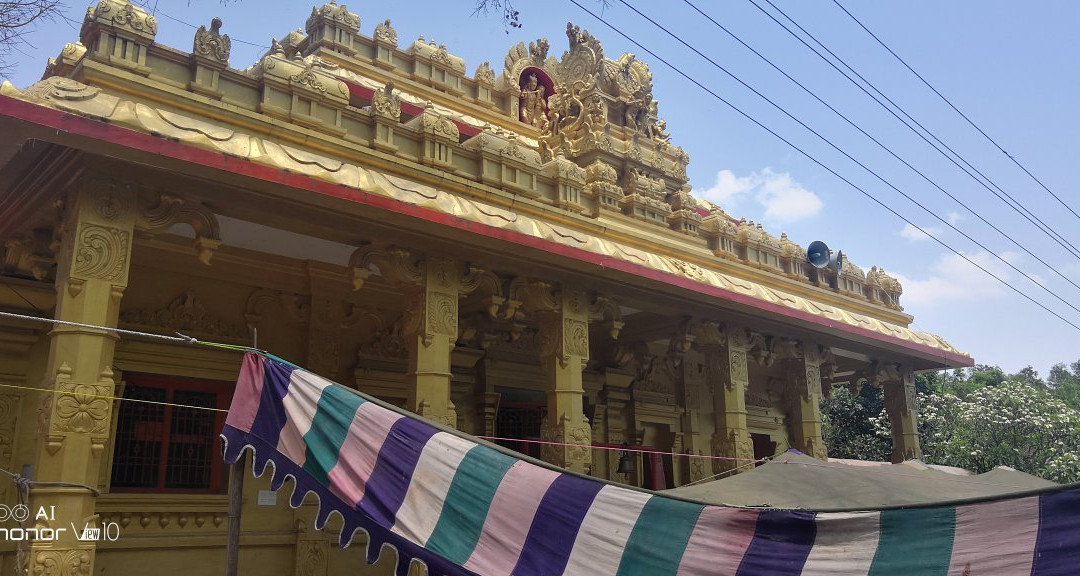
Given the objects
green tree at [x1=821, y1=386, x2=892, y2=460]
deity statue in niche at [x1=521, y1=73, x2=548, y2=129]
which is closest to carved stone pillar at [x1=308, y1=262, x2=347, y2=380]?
deity statue in niche at [x1=521, y1=73, x2=548, y2=129]

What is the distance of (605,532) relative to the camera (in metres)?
3.76

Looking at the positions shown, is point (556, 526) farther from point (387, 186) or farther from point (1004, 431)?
point (1004, 431)

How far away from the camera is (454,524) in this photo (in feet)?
13.3

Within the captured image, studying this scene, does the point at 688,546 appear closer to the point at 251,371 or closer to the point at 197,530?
the point at 251,371

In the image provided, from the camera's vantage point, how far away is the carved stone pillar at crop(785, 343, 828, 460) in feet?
41.8

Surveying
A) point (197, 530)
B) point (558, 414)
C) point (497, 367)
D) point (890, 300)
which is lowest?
point (197, 530)

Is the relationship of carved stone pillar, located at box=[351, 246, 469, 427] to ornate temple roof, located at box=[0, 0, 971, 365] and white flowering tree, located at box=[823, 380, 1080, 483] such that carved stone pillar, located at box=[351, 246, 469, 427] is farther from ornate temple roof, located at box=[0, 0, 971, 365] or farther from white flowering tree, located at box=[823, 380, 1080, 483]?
white flowering tree, located at box=[823, 380, 1080, 483]

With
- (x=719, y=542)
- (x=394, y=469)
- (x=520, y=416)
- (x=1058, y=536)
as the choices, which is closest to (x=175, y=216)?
(x=394, y=469)

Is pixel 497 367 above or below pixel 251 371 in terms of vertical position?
above

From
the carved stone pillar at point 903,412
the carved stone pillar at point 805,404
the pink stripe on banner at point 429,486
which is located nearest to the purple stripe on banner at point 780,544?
the pink stripe on banner at point 429,486

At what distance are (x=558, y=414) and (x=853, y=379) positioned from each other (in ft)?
29.3

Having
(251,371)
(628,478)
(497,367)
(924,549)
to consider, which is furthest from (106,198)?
(628,478)

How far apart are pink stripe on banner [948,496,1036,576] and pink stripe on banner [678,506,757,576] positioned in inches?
32.0

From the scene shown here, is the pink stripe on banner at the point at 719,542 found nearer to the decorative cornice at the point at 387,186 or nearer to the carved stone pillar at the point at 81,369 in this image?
the carved stone pillar at the point at 81,369
